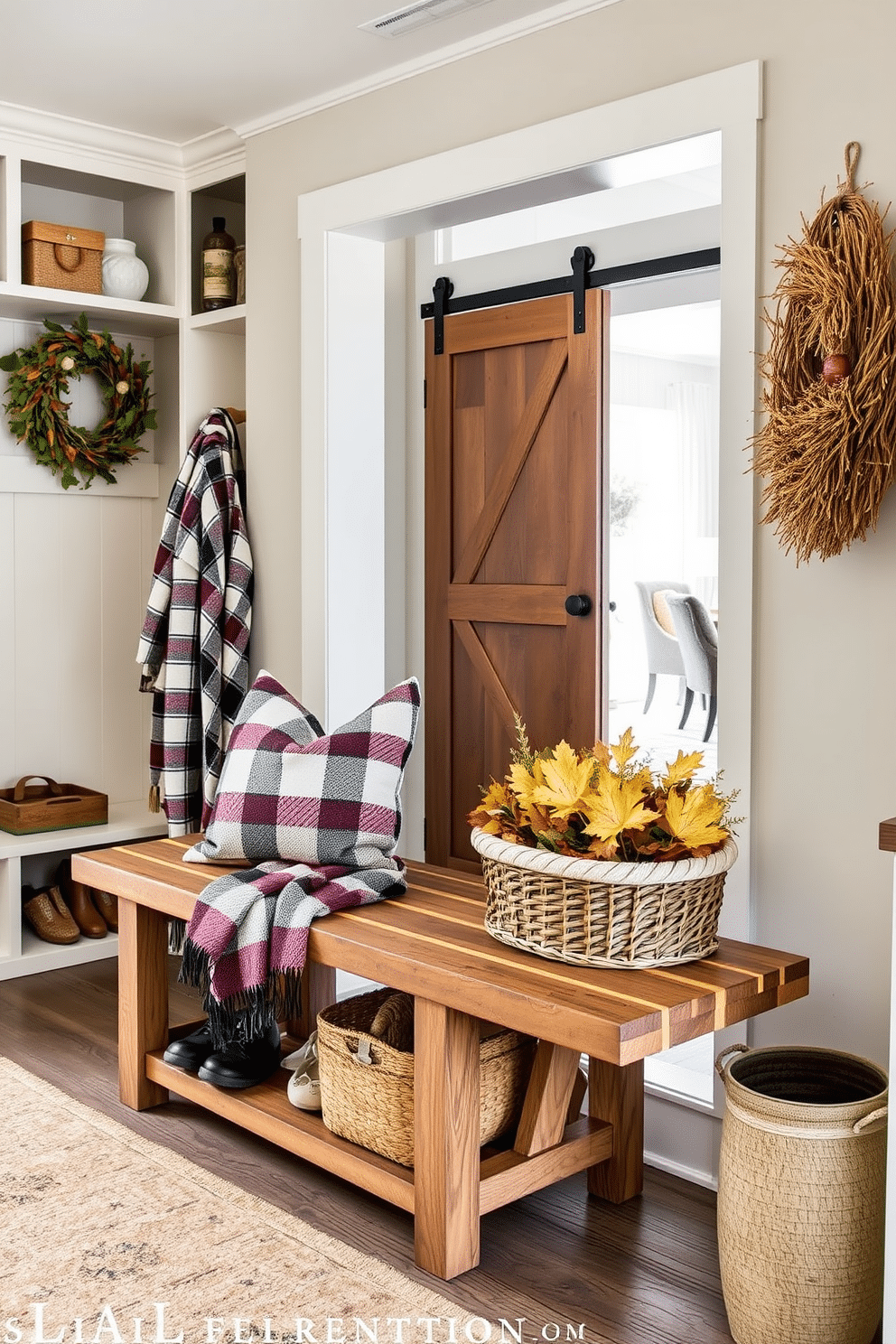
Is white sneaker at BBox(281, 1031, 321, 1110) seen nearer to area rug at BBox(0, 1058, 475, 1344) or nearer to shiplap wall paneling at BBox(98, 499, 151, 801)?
area rug at BBox(0, 1058, 475, 1344)

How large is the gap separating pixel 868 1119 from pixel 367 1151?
0.93m

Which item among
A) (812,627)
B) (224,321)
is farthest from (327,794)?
(224,321)

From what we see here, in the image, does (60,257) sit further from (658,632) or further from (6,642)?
(658,632)

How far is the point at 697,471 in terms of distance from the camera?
799 centimetres

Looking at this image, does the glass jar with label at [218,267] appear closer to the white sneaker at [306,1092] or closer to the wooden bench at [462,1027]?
the wooden bench at [462,1027]

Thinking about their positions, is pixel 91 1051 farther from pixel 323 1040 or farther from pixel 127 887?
pixel 323 1040

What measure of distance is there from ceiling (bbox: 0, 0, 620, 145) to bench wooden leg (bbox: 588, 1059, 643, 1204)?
2127mm

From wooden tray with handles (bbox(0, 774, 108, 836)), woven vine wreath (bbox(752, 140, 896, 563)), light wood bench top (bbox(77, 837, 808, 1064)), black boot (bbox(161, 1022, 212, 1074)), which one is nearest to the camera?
light wood bench top (bbox(77, 837, 808, 1064))

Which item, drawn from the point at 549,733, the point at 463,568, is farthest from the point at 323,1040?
the point at 463,568

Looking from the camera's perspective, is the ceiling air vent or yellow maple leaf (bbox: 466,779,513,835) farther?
the ceiling air vent

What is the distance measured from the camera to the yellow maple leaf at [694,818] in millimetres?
2066

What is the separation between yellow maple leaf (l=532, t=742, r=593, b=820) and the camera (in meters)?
2.08

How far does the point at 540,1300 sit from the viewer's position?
212 centimetres

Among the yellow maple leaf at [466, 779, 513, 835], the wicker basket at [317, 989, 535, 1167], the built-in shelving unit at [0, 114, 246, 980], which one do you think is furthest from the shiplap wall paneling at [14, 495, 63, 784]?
the yellow maple leaf at [466, 779, 513, 835]
